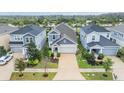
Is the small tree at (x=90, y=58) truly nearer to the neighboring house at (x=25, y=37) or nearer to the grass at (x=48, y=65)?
the grass at (x=48, y=65)

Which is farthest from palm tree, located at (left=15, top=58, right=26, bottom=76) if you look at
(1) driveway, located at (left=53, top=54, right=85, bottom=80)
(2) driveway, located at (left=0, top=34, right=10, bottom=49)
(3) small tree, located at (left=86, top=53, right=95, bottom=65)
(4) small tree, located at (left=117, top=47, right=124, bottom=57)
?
(4) small tree, located at (left=117, top=47, right=124, bottom=57)

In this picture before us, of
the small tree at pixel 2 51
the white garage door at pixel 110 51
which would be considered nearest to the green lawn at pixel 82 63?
the white garage door at pixel 110 51

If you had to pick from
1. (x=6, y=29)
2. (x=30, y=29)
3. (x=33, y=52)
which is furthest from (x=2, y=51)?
(x=30, y=29)

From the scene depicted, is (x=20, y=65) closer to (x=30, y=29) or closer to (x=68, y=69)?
(x=30, y=29)

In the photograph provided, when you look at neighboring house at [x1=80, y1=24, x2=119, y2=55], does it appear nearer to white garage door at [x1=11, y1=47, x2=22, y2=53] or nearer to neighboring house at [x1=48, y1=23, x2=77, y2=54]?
neighboring house at [x1=48, y1=23, x2=77, y2=54]
